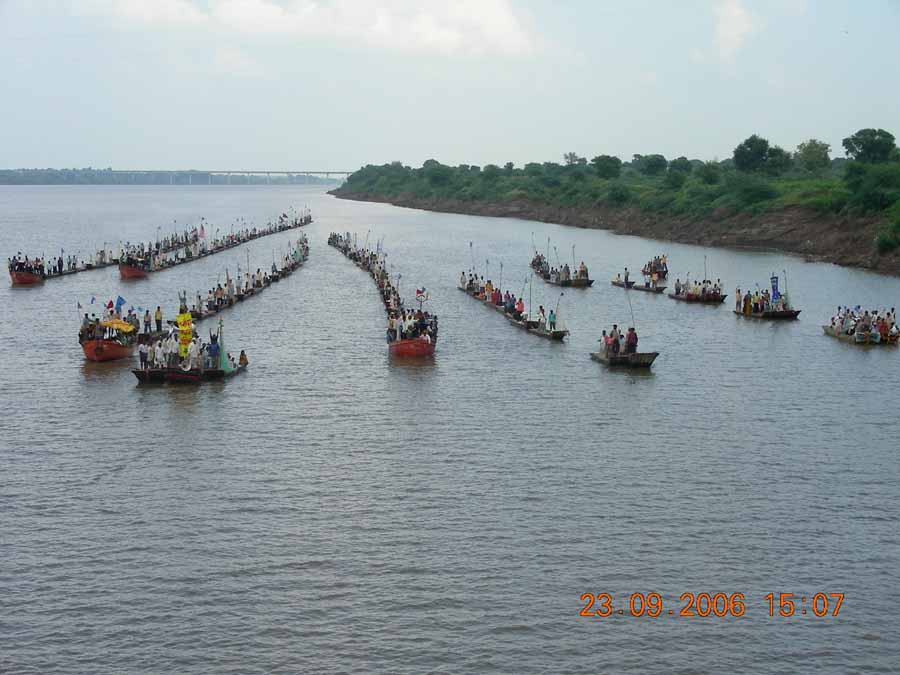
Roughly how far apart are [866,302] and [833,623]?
150 feet

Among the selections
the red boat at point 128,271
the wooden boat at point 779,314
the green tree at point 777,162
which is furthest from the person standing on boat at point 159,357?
the green tree at point 777,162

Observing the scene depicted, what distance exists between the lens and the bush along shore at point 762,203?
3435 inches

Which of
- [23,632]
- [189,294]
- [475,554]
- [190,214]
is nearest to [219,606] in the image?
[23,632]

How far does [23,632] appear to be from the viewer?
712 inches

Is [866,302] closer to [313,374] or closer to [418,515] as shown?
[313,374]

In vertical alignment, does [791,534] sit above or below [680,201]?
below

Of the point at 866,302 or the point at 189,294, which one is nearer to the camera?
the point at 866,302

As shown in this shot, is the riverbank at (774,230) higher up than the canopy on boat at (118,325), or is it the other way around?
the riverbank at (774,230)

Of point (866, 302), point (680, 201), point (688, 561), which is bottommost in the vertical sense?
point (688, 561)

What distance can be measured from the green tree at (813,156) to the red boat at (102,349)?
136m

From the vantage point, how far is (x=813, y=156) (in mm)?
161875

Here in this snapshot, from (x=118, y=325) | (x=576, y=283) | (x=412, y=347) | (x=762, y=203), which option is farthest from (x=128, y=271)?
(x=762, y=203)
